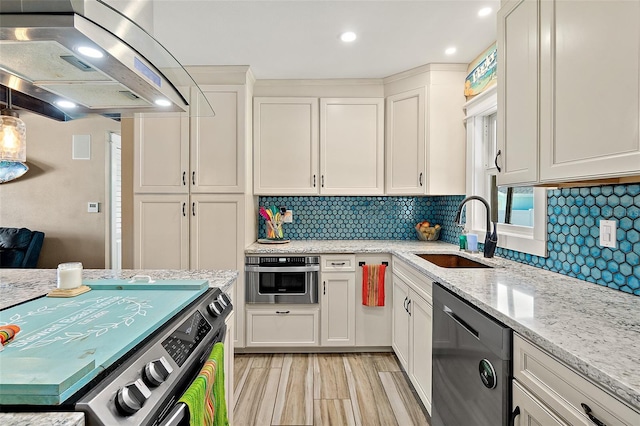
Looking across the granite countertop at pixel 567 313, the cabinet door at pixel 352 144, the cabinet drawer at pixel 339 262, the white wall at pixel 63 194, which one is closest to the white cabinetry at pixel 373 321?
the cabinet drawer at pixel 339 262

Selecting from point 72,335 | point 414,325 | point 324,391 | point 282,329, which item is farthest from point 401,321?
point 72,335

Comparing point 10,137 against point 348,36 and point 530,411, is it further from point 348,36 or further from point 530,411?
point 530,411

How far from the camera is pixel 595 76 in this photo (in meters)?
1.10

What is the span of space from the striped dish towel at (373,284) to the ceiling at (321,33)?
179cm

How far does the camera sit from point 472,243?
2430 mm

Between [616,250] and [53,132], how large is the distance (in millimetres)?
5784

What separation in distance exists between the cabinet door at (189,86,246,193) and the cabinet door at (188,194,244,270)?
4.2 inches

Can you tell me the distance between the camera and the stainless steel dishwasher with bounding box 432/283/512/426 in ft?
3.67

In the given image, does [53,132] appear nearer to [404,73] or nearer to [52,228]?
[52,228]

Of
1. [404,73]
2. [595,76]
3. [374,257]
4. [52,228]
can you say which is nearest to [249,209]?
[374,257]

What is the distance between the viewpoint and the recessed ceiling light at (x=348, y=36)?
7.59ft

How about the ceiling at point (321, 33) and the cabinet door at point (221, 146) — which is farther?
the cabinet door at point (221, 146)

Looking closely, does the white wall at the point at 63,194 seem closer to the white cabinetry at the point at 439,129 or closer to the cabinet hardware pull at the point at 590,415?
the white cabinetry at the point at 439,129

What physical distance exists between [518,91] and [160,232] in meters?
2.82
